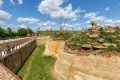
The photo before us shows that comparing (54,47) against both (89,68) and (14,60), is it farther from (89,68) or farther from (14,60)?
(89,68)

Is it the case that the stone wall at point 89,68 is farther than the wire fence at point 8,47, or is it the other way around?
the wire fence at point 8,47

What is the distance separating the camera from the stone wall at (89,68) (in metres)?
14.6

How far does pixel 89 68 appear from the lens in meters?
16.2

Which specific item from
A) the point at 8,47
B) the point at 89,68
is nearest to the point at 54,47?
the point at 8,47

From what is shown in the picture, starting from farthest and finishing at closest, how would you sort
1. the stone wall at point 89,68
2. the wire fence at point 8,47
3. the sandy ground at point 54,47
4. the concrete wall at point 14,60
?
1. the sandy ground at point 54,47
2. the wire fence at point 8,47
3. the concrete wall at point 14,60
4. the stone wall at point 89,68

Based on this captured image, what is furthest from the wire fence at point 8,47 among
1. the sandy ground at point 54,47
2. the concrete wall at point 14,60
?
the sandy ground at point 54,47

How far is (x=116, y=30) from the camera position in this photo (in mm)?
19406

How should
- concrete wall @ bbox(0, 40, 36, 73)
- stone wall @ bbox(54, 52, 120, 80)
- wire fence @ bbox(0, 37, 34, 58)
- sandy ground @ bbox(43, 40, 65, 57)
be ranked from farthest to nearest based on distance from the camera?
1. sandy ground @ bbox(43, 40, 65, 57)
2. wire fence @ bbox(0, 37, 34, 58)
3. concrete wall @ bbox(0, 40, 36, 73)
4. stone wall @ bbox(54, 52, 120, 80)

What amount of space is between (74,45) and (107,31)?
3.61 m

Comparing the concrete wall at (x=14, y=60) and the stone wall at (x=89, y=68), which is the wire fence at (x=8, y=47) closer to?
the concrete wall at (x=14, y=60)

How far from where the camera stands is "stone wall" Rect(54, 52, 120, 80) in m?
14.6

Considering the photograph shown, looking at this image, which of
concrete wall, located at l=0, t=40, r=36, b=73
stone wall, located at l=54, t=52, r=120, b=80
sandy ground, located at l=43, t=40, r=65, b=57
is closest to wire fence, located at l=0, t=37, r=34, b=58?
concrete wall, located at l=0, t=40, r=36, b=73

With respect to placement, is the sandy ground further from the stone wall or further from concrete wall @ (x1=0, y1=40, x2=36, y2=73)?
the stone wall

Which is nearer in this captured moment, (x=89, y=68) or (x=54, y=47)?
(x=89, y=68)
